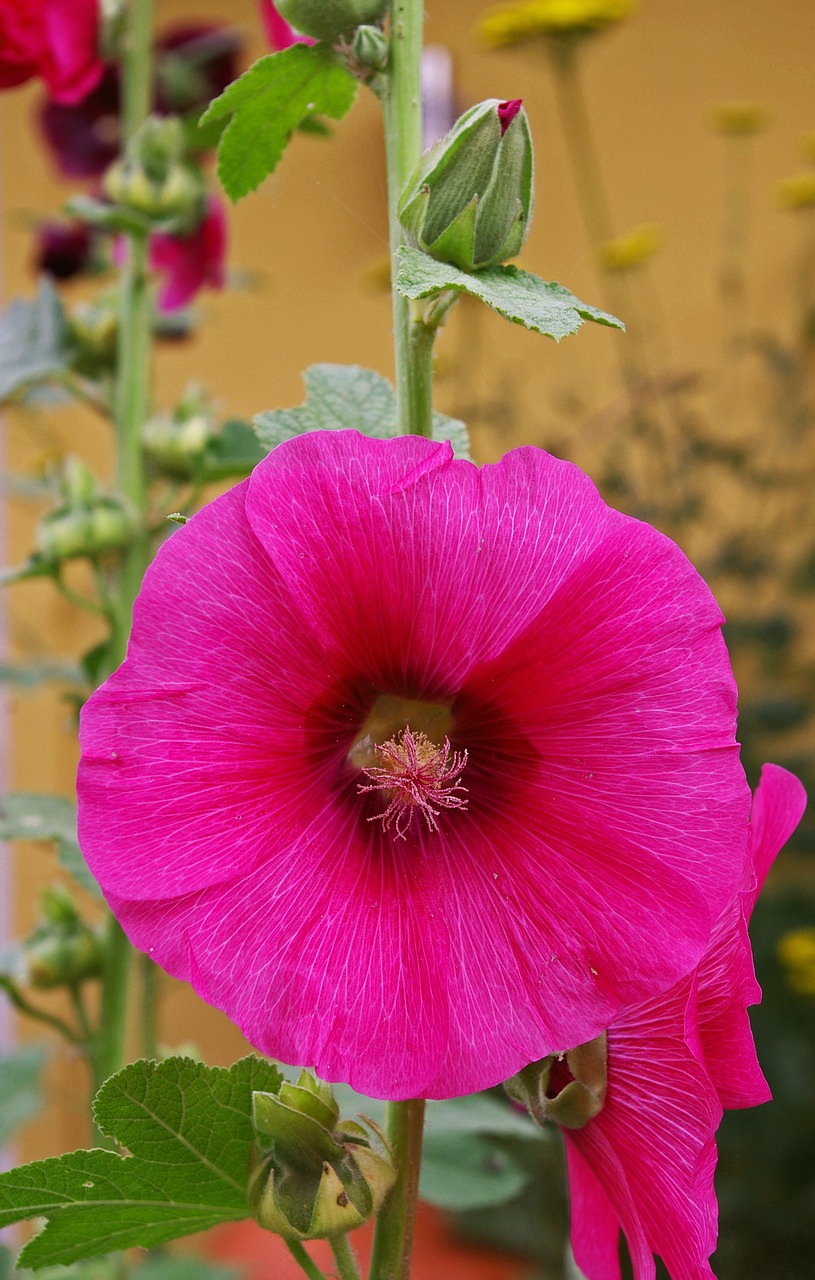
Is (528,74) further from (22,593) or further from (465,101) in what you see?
(22,593)

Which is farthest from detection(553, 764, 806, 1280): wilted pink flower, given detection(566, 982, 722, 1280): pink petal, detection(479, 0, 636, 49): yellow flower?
detection(479, 0, 636, 49): yellow flower

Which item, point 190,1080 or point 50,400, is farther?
point 50,400

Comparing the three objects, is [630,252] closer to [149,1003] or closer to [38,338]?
[38,338]

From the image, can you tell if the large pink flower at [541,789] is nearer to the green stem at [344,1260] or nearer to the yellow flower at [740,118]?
the green stem at [344,1260]

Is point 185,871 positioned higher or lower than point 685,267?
higher

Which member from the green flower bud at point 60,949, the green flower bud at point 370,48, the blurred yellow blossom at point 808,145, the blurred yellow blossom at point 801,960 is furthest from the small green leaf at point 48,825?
the blurred yellow blossom at point 808,145

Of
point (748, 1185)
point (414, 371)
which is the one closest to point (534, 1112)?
point (414, 371)

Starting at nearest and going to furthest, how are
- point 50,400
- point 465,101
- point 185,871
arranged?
1. point 185,871
2. point 50,400
3. point 465,101

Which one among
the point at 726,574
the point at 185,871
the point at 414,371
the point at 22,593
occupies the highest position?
the point at 414,371
